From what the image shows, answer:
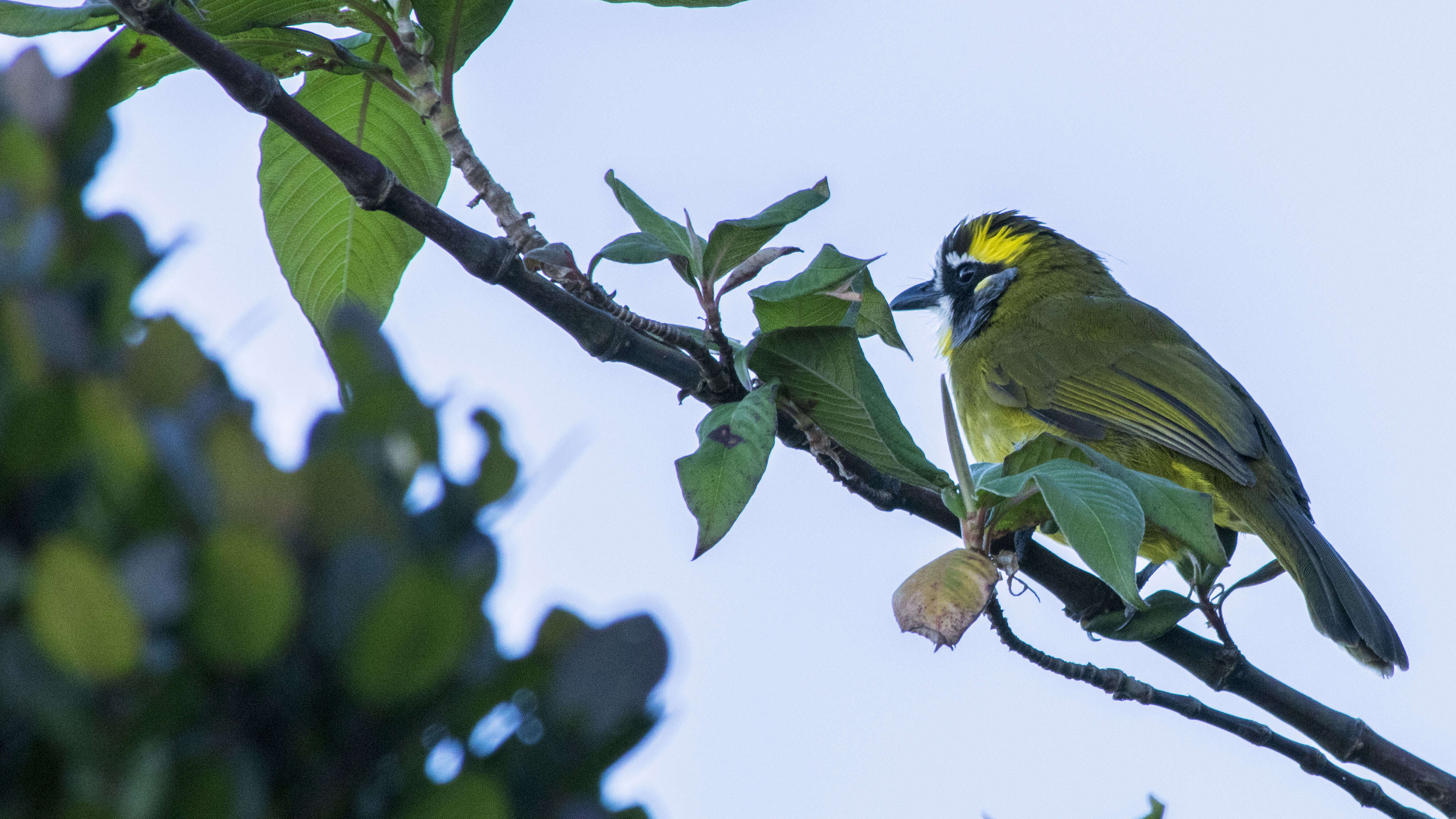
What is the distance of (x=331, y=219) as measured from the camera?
1768 millimetres

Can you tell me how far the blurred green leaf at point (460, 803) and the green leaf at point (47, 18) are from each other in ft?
3.78

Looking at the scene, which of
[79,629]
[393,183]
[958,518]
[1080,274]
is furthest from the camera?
[1080,274]

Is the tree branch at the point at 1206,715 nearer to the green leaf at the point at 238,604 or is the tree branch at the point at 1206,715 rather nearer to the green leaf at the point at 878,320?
the green leaf at the point at 878,320

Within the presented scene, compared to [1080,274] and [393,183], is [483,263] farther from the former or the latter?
[1080,274]

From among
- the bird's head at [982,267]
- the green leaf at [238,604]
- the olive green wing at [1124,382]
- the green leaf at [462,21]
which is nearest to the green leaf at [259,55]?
the green leaf at [462,21]

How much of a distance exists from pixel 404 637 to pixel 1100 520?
94cm

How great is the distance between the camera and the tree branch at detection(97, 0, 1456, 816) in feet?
3.97

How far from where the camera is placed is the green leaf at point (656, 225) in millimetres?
1509

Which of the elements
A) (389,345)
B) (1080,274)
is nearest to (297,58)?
(389,345)

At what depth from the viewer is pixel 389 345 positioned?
2.21ft

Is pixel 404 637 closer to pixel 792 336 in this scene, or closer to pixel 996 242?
pixel 792 336

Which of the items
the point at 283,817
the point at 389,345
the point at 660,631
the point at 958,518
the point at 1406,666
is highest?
the point at 1406,666

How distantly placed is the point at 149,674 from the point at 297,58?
1.33m

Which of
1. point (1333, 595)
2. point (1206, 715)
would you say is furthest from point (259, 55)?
point (1333, 595)
